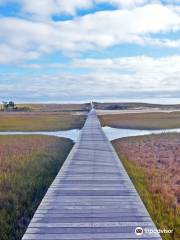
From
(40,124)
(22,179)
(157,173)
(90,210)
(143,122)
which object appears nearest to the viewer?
(90,210)

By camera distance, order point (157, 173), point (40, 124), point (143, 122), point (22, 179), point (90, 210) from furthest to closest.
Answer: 1. point (143, 122)
2. point (40, 124)
3. point (157, 173)
4. point (22, 179)
5. point (90, 210)

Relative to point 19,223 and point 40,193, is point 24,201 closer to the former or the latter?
point 40,193

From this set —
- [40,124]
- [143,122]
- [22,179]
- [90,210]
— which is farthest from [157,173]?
[40,124]

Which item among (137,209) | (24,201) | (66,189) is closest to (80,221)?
(137,209)

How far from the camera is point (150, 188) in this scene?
12938 mm

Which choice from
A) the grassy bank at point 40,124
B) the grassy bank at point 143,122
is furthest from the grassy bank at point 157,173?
the grassy bank at point 40,124

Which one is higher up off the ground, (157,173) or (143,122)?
(143,122)

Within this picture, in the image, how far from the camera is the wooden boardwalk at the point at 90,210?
6539 millimetres

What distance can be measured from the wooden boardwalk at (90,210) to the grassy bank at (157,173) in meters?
1.19

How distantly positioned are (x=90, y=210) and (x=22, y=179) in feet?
23.0

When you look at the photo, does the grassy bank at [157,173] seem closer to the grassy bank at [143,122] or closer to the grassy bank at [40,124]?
the grassy bank at [143,122]

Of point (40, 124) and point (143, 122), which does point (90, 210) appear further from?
point (143, 122)

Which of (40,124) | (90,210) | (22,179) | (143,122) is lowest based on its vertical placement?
(22,179)

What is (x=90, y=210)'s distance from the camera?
7828 millimetres
